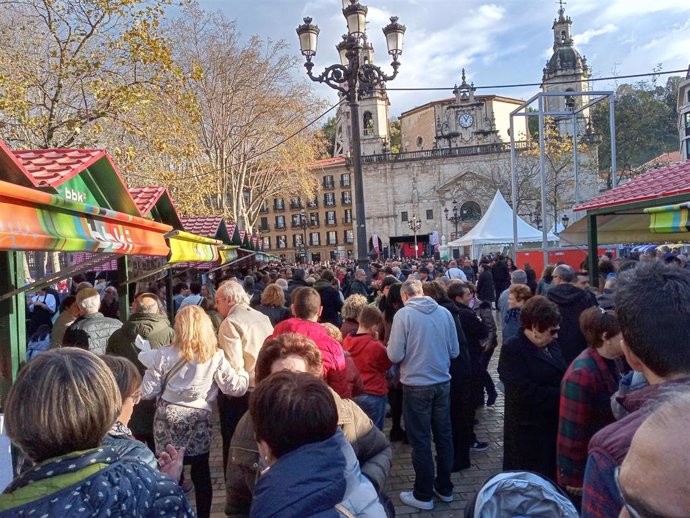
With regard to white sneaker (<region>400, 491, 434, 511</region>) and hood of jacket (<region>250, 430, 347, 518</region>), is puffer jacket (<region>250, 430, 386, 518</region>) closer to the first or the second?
hood of jacket (<region>250, 430, 347, 518</region>)

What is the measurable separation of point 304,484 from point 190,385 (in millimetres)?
2234

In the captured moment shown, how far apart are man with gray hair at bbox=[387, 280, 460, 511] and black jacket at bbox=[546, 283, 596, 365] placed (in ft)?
4.55

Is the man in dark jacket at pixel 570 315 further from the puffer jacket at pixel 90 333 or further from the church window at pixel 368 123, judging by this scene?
the church window at pixel 368 123

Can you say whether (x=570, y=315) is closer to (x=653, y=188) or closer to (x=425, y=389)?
(x=425, y=389)

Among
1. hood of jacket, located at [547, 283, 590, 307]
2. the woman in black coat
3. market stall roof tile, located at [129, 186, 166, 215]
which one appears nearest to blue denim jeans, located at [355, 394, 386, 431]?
the woman in black coat

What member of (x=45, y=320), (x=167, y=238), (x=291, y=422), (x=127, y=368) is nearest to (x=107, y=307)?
(x=45, y=320)

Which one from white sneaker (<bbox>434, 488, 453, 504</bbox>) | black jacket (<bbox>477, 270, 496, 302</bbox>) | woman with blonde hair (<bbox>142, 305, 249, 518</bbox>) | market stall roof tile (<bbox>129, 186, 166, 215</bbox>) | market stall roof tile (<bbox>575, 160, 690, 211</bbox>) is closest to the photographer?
woman with blonde hair (<bbox>142, 305, 249, 518</bbox>)

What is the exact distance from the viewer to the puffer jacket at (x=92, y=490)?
1.35 m

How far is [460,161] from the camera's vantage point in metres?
57.6

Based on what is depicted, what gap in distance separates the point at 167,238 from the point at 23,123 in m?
6.35

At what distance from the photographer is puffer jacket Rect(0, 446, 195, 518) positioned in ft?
4.42

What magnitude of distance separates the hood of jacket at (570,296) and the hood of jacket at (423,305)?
1.66 metres

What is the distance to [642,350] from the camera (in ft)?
5.51

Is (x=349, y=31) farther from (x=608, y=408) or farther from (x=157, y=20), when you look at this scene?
(x=608, y=408)
